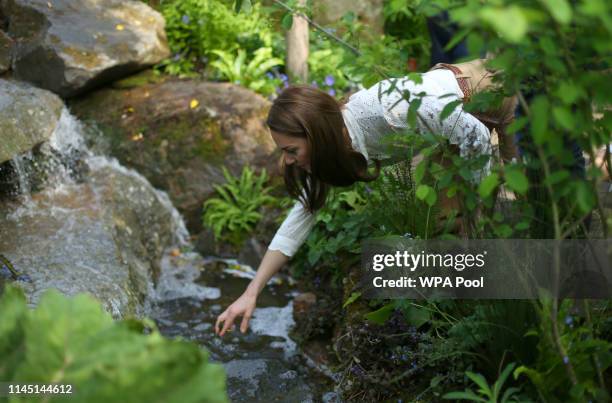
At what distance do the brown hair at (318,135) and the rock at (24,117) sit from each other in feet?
7.36

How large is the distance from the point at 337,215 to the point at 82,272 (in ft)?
4.95

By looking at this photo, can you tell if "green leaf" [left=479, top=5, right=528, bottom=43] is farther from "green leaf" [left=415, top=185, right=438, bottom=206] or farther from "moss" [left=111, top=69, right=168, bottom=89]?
"moss" [left=111, top=69, right=168, bottom=89]

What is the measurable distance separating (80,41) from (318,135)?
12.1ft

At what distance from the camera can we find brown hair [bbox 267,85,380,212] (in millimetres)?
2822

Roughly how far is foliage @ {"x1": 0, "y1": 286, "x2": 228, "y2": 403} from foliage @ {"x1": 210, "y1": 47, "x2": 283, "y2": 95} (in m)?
4.62

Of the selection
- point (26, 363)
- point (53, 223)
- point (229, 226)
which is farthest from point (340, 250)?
point (26, 363)

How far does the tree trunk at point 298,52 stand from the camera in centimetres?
608

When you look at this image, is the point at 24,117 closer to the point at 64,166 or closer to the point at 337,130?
the point at 64,166

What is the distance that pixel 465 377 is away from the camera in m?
2.46

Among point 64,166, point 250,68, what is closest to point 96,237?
point 64,166

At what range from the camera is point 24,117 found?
15.3ft

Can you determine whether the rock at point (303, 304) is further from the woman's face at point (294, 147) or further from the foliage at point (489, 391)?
the foliage at point (489, 391)

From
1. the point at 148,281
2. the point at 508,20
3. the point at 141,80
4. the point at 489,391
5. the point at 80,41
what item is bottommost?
the point at 148,281

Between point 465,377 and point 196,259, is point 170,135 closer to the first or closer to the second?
point 196,259
